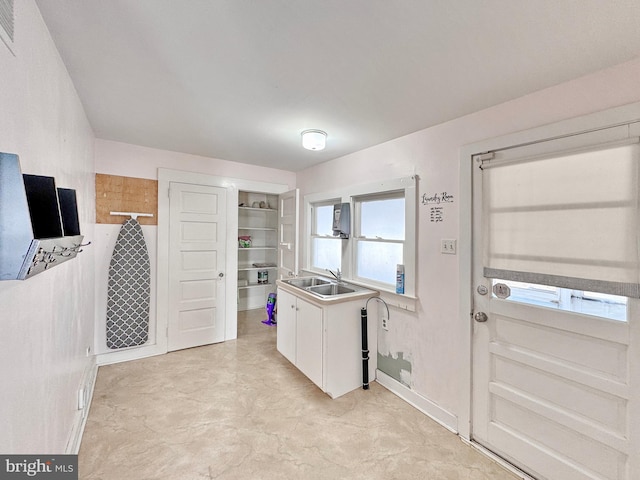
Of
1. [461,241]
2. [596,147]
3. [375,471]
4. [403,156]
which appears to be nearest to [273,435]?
[375,471]

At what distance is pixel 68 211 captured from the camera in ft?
4.08

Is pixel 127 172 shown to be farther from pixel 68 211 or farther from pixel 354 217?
pixel 354 217

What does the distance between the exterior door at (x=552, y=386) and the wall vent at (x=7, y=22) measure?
2.38 meters

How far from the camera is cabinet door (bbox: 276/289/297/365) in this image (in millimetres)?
2818

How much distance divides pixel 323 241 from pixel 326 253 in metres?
0.18

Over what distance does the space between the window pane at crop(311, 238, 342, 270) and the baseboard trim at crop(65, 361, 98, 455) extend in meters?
2.53

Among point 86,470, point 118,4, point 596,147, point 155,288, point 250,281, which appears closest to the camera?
point 118,4

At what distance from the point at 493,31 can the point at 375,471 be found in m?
2.44

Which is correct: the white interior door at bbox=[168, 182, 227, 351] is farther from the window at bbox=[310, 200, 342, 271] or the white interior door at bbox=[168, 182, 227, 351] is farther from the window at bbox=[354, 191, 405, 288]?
the window at bbox=[354, 191, 405, 288]

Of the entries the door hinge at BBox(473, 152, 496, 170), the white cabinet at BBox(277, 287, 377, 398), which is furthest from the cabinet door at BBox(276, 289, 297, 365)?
the door hinge at BBox(473, 152, 496, 170)

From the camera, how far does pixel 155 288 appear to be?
3100 millimetres

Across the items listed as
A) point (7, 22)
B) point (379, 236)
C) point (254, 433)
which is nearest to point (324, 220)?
point (379, 236)

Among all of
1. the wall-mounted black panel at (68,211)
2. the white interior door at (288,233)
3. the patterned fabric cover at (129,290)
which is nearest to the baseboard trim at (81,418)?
the patterned fabric cover at (129,290)

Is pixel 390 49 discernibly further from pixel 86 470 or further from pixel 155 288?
pixel 155 288
